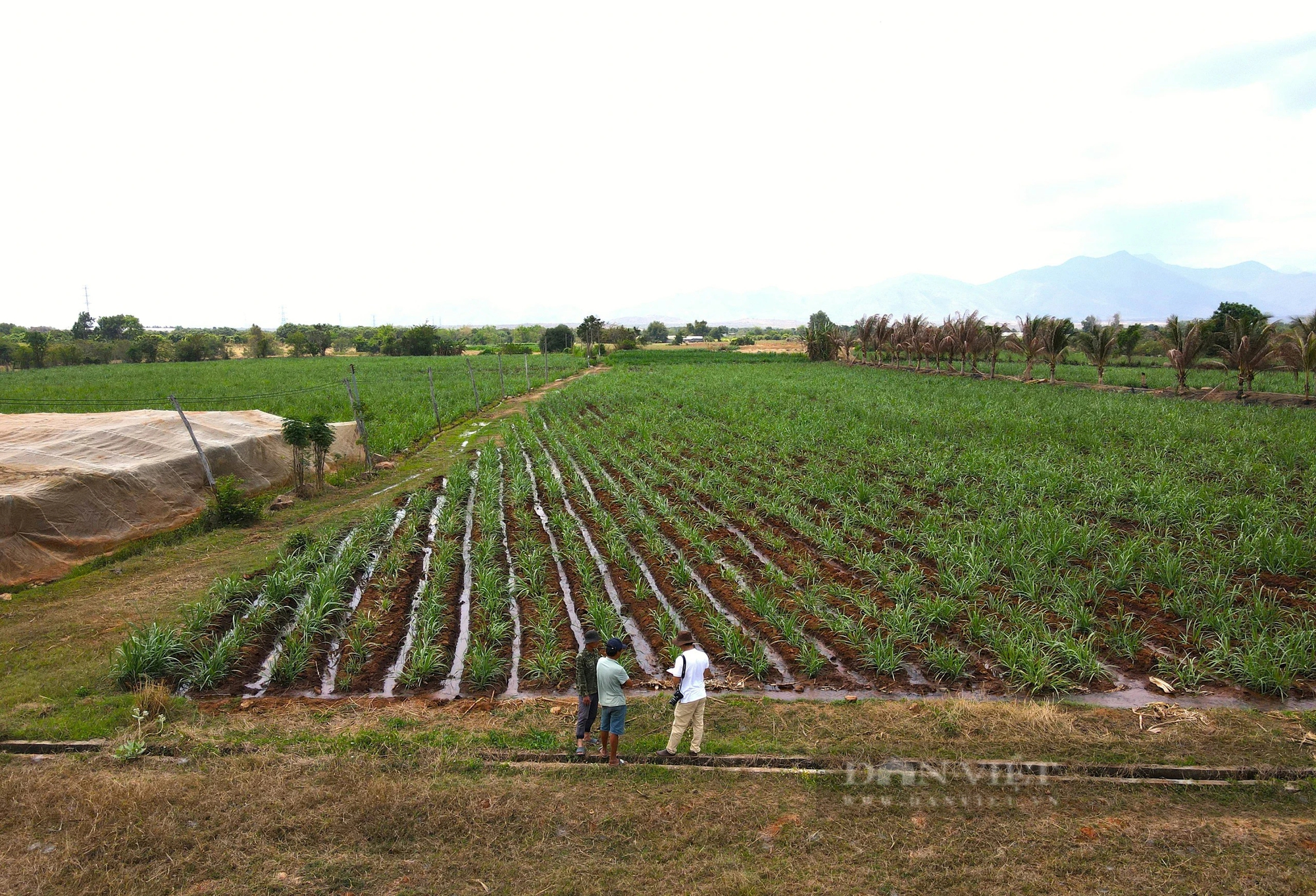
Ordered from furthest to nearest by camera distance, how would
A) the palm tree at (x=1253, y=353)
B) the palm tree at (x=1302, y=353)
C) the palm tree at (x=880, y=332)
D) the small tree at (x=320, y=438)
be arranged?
1. the palm tree at (x=880, y=332)
2. the palm tree at (x=1253, y=353)
3. the palm tree at (x=1302, y=353)
4. the small tree at (x=320, y=438)

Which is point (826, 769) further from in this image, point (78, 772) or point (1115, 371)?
point (1115, 371)

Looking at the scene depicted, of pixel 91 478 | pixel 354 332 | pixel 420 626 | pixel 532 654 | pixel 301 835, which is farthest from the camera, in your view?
pixel 354 332

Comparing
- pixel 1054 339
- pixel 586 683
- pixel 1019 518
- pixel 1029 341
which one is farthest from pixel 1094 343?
pixel 586 683

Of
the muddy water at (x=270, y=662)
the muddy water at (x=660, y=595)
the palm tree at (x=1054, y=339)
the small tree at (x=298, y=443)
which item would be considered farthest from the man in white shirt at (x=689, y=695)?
the palm tree at (x=1054, y=339)

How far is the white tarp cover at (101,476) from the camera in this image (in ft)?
29.9

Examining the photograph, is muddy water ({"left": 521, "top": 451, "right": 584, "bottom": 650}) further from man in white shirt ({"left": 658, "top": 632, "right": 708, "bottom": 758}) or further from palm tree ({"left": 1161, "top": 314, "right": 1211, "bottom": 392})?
palm tree ({"left": 1161, "top": 314, "right": 1211, "bottom": 392})

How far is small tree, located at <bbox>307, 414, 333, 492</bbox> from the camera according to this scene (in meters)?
13.4

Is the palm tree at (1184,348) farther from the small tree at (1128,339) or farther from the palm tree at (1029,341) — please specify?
the small tree at (1128,339)

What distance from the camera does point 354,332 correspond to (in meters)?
114

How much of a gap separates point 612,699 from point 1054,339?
32.0 m

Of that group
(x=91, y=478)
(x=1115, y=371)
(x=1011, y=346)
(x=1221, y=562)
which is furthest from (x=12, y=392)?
(x=1115, y=371)

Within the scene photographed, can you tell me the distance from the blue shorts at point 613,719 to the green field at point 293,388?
47.3 feet

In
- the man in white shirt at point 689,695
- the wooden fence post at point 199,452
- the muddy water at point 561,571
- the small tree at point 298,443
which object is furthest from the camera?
the small tree at point 298,443

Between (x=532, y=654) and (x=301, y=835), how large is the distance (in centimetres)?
278
